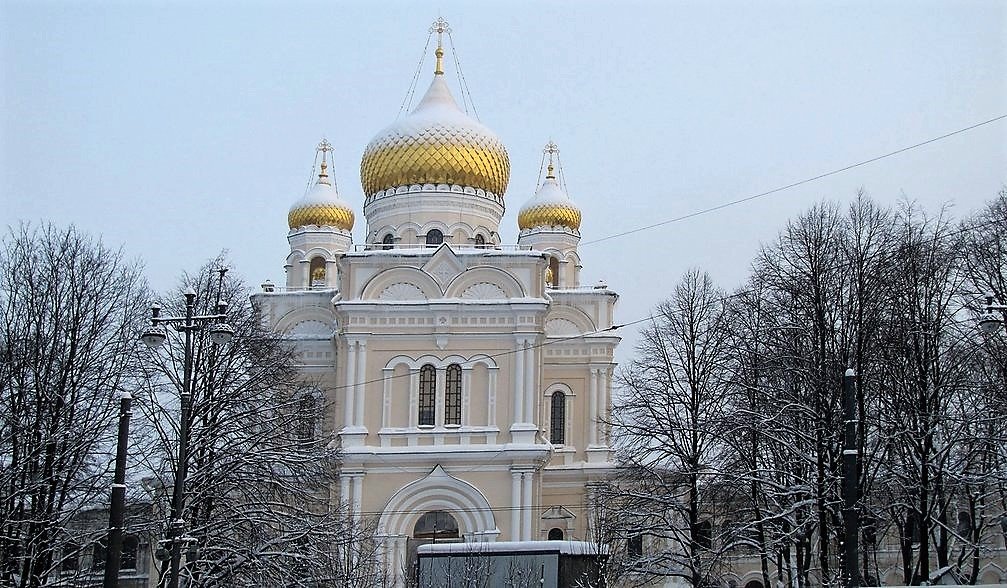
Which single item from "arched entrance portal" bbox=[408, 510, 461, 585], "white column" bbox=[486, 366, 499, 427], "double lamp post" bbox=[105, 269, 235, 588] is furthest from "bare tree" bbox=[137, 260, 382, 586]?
"white column" bbox=[486, 366, 499, 427]

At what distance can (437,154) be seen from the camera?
38344 mm

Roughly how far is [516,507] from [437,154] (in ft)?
36.8

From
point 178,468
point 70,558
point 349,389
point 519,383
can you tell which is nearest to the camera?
point 178,468

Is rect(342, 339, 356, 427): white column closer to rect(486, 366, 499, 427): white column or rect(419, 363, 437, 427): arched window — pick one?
rect(419, 363, 437, 427): arched window

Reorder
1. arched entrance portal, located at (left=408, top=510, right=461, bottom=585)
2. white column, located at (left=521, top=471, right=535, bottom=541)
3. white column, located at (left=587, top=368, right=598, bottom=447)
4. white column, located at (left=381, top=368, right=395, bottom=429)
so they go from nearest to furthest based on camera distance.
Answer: white column, located at (left=521, top=471, right=535, bottom=541), arched entrance portal, located at (left=408, top=510, right=461, bottom=585), white column, located at (left=381, top=368, right=395, bottom=429), white column, located at (left=587, top=368, right=598, bottom=447)

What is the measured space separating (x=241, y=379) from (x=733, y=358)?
9152 mm

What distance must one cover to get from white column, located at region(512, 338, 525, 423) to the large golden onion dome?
21.9ft

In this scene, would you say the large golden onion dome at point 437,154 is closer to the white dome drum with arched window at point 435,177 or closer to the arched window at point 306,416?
the white dome drum with arched window at point 435,177

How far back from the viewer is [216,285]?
2462 cm

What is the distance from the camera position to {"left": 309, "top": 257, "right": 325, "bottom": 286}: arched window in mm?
44628

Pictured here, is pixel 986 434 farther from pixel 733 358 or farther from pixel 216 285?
pixel 216 285

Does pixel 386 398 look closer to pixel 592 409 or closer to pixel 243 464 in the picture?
pixel 592 409

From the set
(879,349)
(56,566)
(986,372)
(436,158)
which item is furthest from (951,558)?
(436,158)

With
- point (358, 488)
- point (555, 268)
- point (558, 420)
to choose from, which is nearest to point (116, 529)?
point (358, 488)
